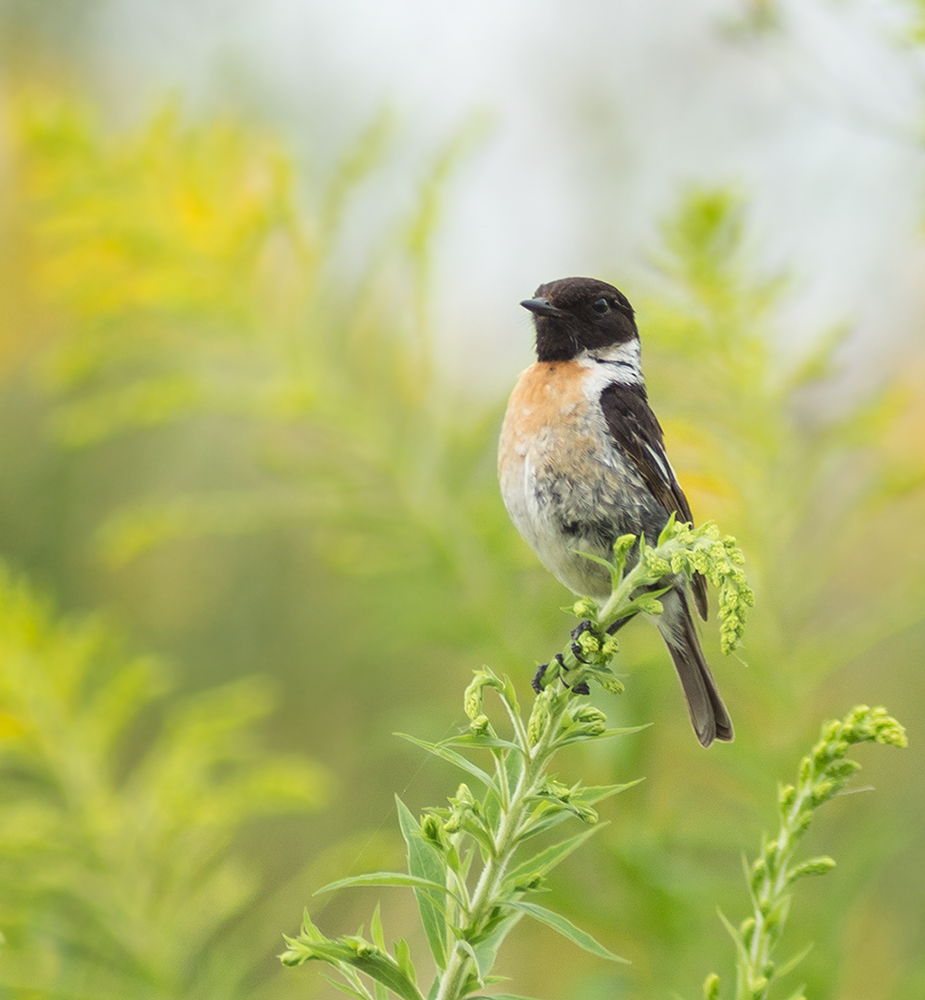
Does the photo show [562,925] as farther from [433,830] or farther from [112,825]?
[112,825]

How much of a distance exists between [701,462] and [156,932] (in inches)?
71.8

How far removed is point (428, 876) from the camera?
133cm

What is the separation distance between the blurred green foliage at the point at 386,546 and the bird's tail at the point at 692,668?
0.08 m

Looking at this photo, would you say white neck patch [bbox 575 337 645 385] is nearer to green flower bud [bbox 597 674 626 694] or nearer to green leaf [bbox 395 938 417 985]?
green flower bud [bbox 597 674 626 694]

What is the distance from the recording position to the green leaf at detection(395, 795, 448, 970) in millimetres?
1312

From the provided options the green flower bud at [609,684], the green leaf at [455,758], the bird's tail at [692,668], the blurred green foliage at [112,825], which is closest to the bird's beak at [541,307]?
the bird's tail at [692,668]

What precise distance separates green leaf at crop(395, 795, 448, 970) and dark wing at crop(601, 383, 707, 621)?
4.61ft

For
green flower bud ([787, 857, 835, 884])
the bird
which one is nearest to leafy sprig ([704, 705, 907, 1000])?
green flower bud ([787, 857, 835, 884])

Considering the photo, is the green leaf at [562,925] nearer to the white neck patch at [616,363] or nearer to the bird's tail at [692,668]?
the bird's tail at [692,668]

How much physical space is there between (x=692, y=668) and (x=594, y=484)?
0.55m

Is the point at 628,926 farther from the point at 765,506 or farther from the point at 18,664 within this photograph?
the point at 18,664

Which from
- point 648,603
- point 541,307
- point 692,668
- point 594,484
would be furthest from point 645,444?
point 648,603

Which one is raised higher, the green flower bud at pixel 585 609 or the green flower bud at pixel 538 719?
the green flower bud at pixel 585 609

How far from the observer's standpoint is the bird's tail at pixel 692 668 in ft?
8.66
